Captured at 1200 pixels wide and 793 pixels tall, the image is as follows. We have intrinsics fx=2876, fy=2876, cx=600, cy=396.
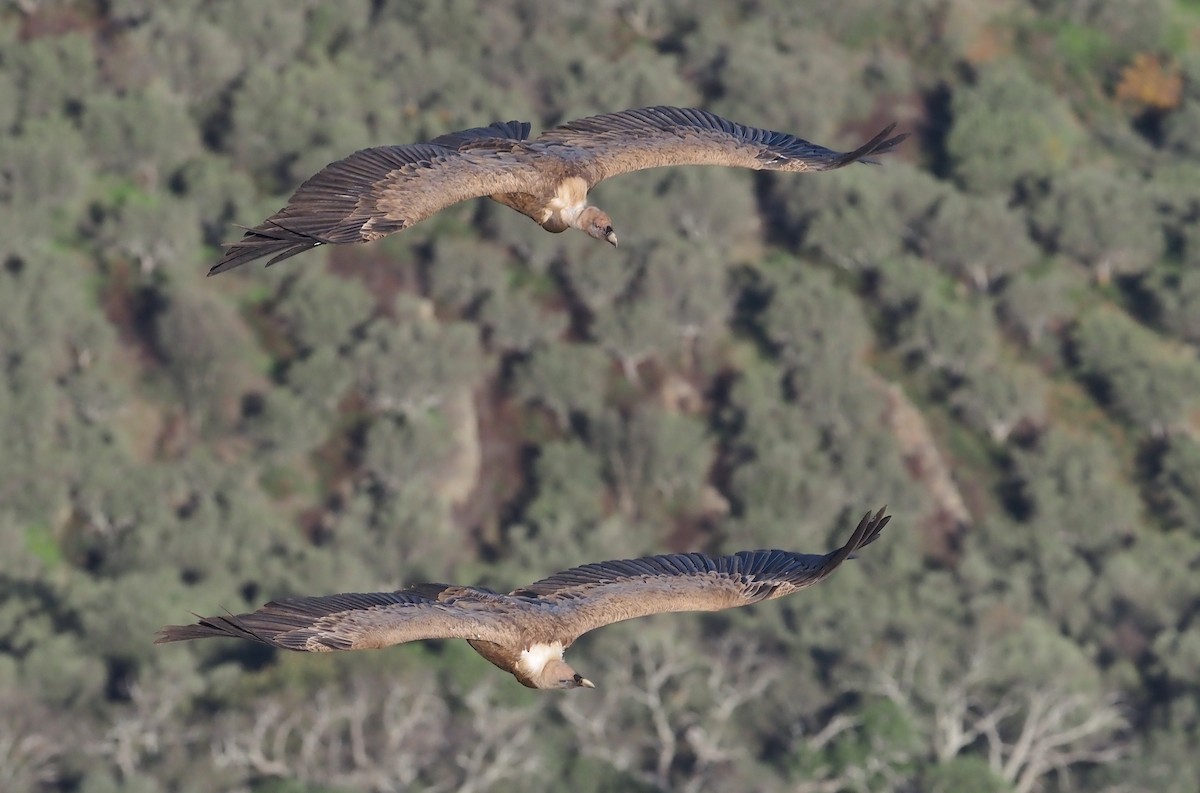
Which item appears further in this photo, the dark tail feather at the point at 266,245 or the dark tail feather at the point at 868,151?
the dark tail feather at the point at 868,151

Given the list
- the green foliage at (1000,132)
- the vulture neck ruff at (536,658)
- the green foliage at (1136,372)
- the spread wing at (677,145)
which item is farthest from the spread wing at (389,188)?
the green foliage at (1000,132)

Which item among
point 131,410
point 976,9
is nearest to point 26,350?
point 131,410

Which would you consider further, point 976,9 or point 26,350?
point 976,9

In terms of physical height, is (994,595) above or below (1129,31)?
below

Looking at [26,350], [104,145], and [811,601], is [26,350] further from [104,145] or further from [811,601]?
[811,601]

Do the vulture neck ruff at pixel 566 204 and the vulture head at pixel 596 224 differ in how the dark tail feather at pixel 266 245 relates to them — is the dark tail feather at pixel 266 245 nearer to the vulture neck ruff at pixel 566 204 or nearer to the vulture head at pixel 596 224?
the vulture neck ruff at pixel 566 204

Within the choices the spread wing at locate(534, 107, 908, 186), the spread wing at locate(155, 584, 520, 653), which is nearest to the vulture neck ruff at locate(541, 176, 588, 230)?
the spread wing at locate(534, 107, 908, 186)
